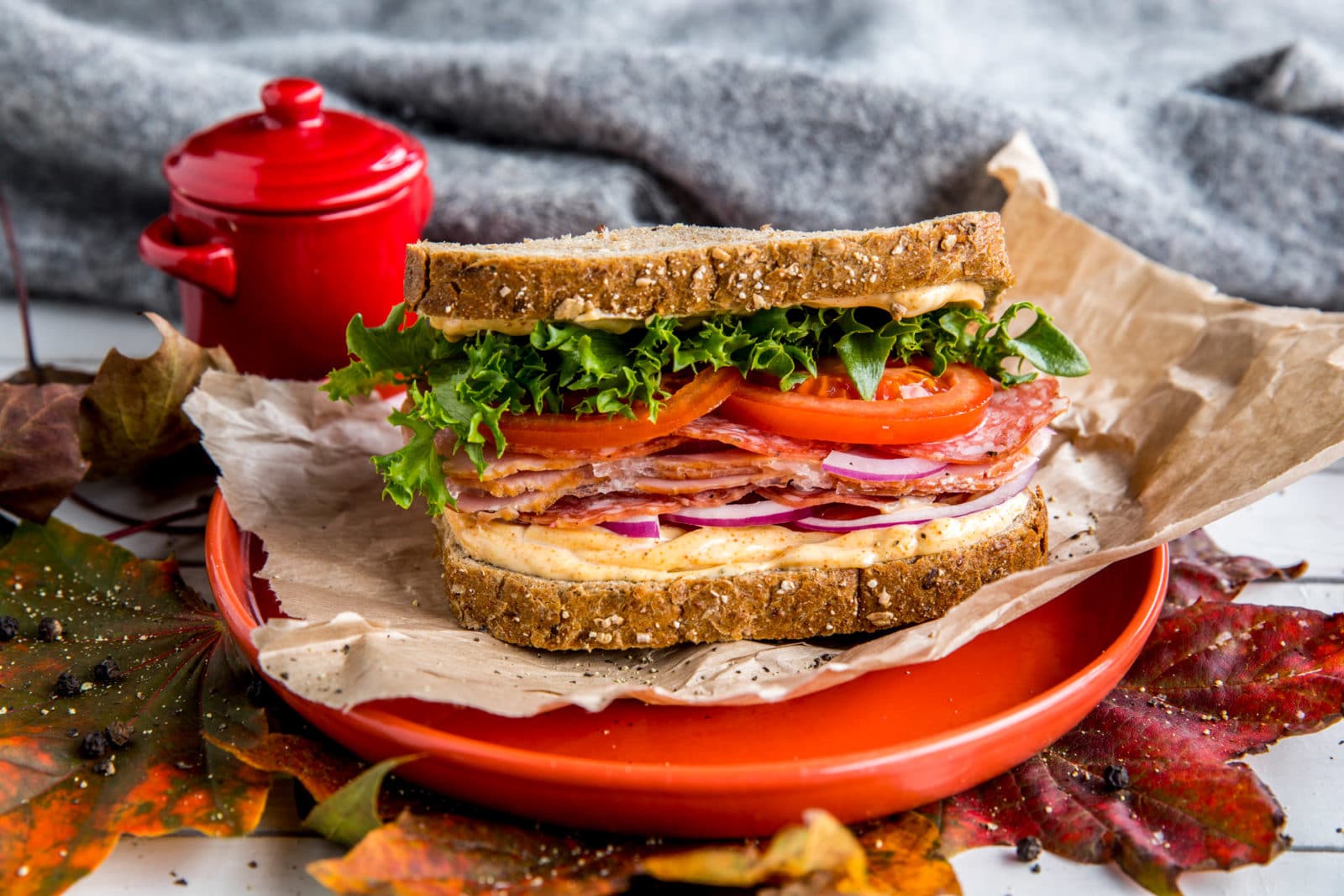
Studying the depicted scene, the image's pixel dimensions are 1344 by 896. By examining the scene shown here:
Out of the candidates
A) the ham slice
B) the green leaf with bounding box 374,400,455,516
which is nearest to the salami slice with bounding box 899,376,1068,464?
the ham slice

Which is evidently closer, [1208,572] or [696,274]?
[696,274]

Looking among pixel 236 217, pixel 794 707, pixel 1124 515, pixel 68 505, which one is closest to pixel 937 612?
pixel 794 707

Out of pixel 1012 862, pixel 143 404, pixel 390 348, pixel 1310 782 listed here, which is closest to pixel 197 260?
pixel 143 404

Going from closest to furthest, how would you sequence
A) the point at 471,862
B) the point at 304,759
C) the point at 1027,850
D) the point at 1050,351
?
the point at 471,862
the point at 1027,850
the point at 304,759
the point at 1050,351

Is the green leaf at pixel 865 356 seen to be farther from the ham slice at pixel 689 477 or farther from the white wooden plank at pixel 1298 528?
the white wooden plank at pixel 1298 528

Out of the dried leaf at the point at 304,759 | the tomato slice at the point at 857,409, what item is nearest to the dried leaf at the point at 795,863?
the dried leaf at the point at 304,759

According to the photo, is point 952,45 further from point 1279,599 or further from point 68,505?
point 68,505

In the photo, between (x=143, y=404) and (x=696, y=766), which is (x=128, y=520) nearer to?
(x=143, y=404)
